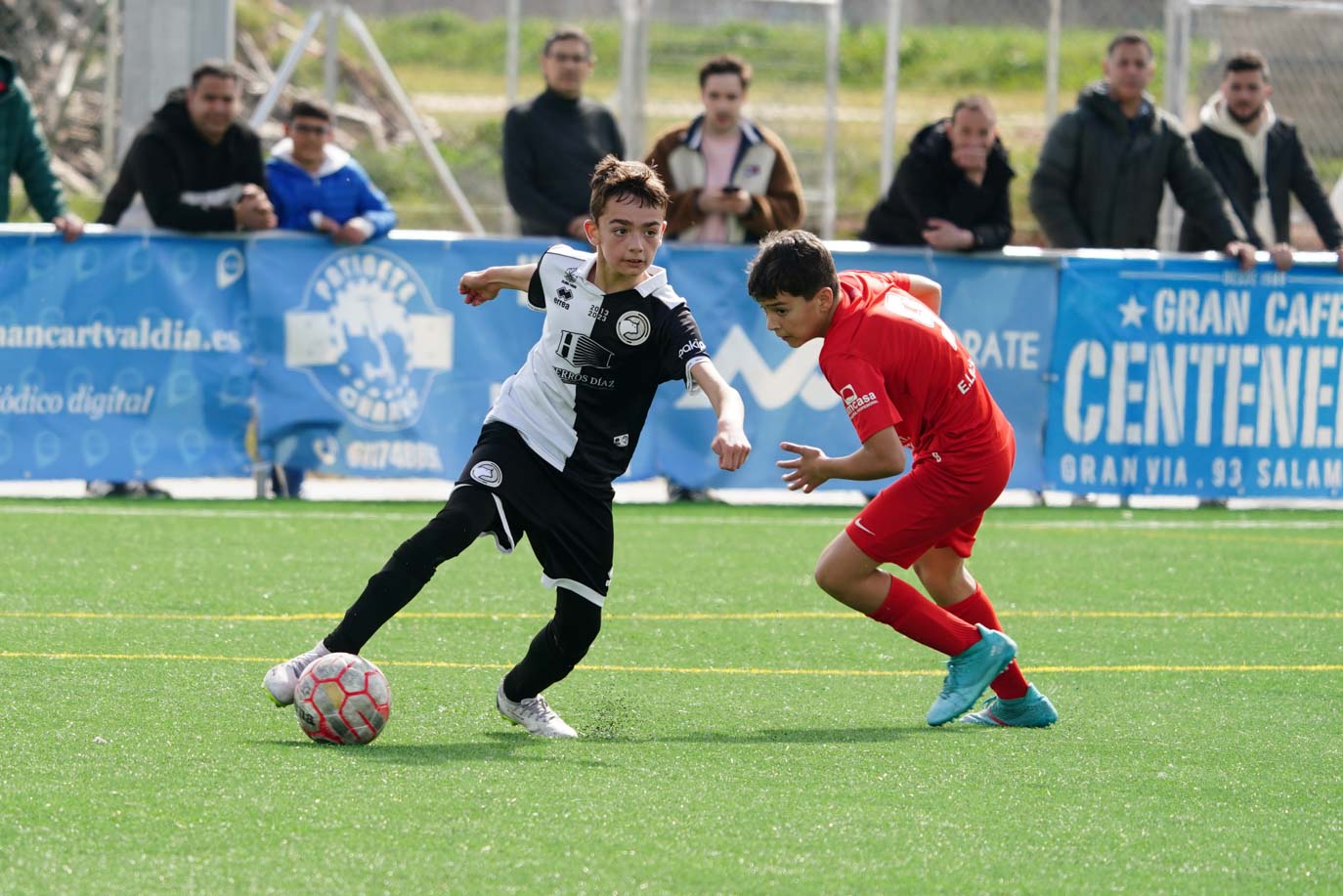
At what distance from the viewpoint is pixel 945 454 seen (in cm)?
566

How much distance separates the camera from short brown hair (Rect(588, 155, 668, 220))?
17.1 ft

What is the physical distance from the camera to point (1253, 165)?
1194 cm

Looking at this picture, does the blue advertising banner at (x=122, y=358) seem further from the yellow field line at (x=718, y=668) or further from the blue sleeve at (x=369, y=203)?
the yellow field line at (x=718, y=668)

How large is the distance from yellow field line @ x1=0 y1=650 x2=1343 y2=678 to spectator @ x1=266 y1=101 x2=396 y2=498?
456 cm

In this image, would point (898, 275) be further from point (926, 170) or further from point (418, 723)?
point (926, 170)

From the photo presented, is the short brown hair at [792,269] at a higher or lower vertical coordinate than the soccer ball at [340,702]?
Result: higher

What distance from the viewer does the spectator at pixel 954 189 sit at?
10.9 metres

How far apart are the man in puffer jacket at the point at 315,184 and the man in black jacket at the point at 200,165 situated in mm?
143

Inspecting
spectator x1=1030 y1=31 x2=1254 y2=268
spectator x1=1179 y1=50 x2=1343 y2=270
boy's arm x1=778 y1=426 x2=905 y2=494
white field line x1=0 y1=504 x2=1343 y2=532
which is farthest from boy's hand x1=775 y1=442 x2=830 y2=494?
A: spectator x1=1179 y1=50 x2=1343 y2=270

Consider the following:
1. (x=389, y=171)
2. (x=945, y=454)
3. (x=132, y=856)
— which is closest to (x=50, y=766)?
(x=132, y=856)

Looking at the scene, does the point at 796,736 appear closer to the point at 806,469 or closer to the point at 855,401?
the point at 806,469

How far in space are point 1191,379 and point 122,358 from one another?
19.8 feet

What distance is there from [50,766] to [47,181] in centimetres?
704

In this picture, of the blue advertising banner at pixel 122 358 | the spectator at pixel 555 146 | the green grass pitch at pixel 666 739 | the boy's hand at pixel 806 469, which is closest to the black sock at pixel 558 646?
the green grass pitch at pixel 666 739
